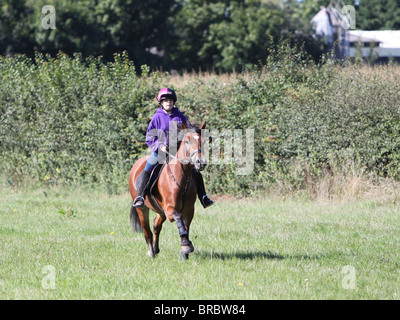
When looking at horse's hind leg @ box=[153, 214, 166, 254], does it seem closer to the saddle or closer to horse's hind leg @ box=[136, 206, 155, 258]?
horse's hind leg @ box=[136, 206, 155, 258]

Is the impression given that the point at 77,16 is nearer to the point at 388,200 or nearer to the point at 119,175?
the point at 119,175

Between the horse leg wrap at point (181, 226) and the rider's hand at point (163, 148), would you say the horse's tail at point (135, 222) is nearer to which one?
the horse leg wrap at point (181, 226)

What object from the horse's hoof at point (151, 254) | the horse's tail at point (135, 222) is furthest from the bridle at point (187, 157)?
the horse's tail at point (135, 222)

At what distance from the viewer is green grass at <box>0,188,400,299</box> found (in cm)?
723

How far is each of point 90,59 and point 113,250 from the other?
1049cm

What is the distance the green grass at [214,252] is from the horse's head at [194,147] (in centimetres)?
158

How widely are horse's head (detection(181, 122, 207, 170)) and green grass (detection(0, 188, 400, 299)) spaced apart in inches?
62.4

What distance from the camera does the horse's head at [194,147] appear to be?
310 inches

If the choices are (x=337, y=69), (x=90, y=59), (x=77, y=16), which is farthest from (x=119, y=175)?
(x=77, y=16)

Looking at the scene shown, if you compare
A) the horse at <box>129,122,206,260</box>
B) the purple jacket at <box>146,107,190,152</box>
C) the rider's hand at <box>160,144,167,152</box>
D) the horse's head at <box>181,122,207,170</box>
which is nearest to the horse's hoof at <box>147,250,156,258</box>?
the horse at <box>129,122,206,260</box>

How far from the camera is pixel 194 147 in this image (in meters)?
8.10

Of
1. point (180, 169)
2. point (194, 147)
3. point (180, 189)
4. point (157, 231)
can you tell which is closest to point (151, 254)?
point (157, 231)

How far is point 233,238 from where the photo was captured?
1086 cm
